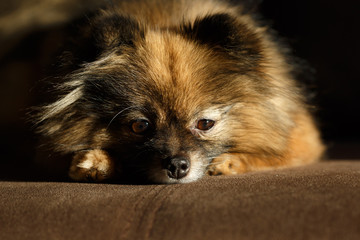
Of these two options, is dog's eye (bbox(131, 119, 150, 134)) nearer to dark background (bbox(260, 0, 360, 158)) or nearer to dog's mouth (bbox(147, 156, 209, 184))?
dog's mouth (bbox(147, 156, 209, 184))

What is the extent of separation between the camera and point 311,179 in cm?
162

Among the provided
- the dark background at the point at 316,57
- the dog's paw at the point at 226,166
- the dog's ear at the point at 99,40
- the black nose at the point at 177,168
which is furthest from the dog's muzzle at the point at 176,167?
the dark background at the point at 316,57

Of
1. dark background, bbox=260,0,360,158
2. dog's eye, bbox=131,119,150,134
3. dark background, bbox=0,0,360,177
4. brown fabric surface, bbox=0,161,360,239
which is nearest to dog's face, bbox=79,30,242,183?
dog's eye, bbox=131,119,150,134

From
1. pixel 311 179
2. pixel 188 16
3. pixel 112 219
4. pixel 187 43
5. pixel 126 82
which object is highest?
pixel 188 16

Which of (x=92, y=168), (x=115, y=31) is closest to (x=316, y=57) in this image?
(x=115, y=31)

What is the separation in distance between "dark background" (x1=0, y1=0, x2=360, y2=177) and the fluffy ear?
105 centimetres

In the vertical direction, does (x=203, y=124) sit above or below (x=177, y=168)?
above

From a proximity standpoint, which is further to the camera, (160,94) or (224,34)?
(224,34)

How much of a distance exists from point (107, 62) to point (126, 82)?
A: 17cm

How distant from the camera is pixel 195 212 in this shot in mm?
1271

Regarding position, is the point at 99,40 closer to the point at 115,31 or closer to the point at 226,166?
the point at 115,31

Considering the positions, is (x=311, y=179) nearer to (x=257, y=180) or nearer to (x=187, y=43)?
(x=257, y=180)

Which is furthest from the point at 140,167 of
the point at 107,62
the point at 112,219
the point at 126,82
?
the point at 112,219

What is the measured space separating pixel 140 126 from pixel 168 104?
19 cm
